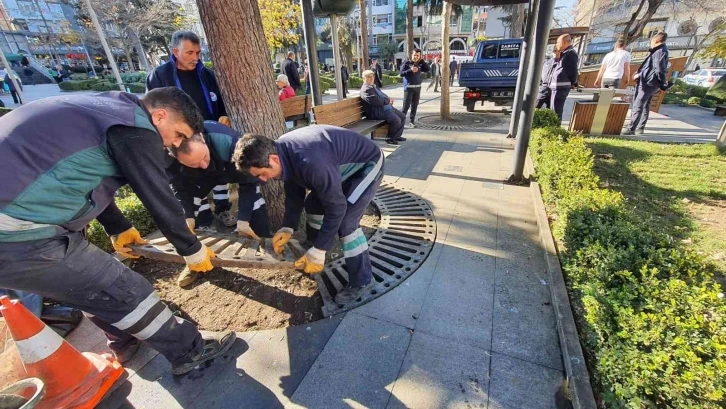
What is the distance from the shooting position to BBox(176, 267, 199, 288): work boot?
2.66 meters

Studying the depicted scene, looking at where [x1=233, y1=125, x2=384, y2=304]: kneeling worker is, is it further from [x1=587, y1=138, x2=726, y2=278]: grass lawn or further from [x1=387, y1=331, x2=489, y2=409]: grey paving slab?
[x1=587, y1=138, x2=726, y2=278]: grass lawn

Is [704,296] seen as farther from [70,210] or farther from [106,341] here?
[106,341]

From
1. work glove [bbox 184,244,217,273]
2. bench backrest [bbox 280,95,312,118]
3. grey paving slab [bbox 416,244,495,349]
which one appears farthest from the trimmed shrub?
work glove [bbox 184,244,217,273]

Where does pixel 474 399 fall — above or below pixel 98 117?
below

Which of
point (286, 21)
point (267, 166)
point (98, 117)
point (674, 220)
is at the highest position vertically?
point (286, 21)

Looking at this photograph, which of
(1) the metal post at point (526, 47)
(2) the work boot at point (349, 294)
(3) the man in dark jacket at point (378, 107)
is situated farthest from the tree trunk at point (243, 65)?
(1) the metal post at point (526, 47)

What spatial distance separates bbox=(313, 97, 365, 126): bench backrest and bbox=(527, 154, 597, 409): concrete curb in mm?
3160

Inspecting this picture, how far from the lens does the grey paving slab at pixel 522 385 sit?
65.6 inches

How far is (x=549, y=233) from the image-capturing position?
3.10m

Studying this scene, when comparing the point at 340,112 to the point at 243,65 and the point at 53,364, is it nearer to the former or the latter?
the point at 243,65

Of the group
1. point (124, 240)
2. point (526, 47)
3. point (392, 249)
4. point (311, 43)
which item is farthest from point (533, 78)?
point (124, 240)

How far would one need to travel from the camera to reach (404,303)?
2398 millimetres

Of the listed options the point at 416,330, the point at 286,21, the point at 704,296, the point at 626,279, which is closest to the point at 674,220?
the point at 626,279

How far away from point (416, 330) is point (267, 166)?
4.69ft
